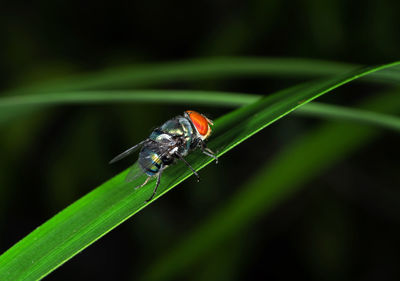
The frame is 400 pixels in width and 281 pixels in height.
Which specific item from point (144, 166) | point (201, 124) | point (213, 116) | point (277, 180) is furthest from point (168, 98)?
point (213, 116)

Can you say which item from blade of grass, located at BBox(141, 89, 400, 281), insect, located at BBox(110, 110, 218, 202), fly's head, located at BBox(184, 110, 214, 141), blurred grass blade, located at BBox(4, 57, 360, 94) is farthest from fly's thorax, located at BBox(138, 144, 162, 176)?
blade of grass, located at BBox(141, 89, 400, 281)

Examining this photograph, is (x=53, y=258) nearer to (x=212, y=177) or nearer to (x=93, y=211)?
(x=93, y=211)

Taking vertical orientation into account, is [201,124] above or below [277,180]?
above

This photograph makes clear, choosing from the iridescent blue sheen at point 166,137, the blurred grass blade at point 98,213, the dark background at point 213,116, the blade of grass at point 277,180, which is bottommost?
the blurred grass blade at point 98,213

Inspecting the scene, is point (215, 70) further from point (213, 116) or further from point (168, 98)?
point (213, 116)

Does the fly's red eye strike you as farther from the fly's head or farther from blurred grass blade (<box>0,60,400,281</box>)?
blurred grass blade (<box>0,60,400,281</box>)

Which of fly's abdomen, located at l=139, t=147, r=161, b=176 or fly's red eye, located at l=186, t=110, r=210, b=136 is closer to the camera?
fly's abdomen, located at l=139, t=147, r=161, b=176

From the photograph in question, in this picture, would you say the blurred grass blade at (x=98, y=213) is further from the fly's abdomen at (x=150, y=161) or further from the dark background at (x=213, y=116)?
the dark background at (x=213, y=116)

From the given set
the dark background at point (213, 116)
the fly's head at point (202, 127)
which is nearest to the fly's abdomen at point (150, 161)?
the fly's head at point (202, 127)
